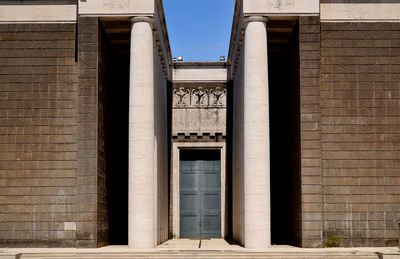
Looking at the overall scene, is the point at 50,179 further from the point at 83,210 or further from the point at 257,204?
the point at 257,204

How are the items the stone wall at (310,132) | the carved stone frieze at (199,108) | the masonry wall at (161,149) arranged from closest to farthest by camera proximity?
1. the stone wall at (310,132)
2. the masonry wall at (161,149)
3. the carved stone frieze at (199,108)

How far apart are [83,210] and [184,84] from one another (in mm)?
12174

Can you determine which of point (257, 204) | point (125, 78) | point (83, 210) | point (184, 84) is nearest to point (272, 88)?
point (184, 84)

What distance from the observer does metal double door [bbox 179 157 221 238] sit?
105 feet

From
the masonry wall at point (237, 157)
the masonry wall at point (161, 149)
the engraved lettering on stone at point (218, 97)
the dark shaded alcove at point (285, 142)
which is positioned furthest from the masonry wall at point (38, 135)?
the engraved lettering on stone at point (218, 97)

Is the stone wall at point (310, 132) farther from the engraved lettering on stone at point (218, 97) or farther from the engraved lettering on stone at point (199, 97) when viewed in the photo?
the engraved lettering on stone at point (199, 97)

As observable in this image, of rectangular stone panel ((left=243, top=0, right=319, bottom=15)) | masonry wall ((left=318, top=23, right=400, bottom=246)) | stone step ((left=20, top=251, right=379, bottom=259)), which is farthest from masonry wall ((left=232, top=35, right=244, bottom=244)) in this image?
stone step ((left=20, top=251, right=379, bottom=259))

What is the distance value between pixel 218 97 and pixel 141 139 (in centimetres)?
1070

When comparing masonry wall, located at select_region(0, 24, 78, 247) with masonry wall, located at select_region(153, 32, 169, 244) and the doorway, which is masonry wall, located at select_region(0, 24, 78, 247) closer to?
masonry wall, located at select_region(153, 32, 169, 244)

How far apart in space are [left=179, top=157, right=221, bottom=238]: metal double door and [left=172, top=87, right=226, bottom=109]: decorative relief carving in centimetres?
339

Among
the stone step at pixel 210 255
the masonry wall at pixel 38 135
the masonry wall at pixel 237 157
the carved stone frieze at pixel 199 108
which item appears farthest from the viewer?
the carved stone frieze at pixel 199 108

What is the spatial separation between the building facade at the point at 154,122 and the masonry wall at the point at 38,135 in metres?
0.04

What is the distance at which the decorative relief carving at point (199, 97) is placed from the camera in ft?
107

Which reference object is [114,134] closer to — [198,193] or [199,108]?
[199,108]
